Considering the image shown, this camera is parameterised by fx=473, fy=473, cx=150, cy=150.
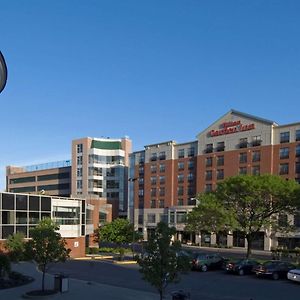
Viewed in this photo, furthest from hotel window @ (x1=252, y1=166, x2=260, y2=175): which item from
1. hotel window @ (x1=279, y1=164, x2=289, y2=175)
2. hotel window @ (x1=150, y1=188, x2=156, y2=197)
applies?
hotel window @ (x1=150, y1=188, x2=156, y2=197)

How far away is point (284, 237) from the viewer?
276ft

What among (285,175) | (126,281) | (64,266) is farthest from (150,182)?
(126,281)

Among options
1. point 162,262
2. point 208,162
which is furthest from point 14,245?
point 208,162

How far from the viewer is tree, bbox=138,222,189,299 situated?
1928cm

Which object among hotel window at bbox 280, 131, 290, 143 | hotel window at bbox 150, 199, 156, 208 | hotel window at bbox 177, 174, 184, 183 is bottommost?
hotel window at bbox 150, 199, 156, 208

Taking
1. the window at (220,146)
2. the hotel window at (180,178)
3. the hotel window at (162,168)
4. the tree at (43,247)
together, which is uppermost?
the window at (220,146)

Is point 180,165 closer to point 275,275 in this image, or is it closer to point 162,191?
point 162,191

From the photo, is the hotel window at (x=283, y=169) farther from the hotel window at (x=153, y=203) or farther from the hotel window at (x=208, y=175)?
the hotel window at (x=153, y=203)

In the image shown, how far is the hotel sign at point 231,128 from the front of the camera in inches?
3664

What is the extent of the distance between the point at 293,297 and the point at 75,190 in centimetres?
10808

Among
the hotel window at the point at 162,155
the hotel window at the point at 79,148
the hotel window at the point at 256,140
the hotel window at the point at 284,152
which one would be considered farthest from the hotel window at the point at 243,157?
the hotel window at the point at 79,148

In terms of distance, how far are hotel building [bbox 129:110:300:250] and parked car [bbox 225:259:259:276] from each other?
115 feet

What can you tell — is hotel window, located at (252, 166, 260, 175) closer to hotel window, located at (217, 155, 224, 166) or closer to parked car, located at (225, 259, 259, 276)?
hotel window, located at (217, 155, 224, 166)

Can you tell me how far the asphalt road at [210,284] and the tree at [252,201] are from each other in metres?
12.2
